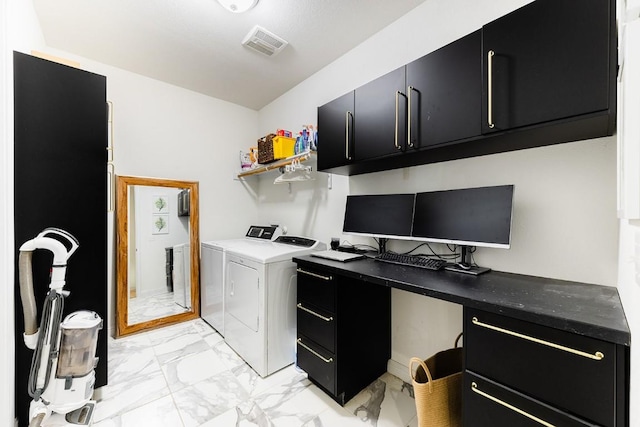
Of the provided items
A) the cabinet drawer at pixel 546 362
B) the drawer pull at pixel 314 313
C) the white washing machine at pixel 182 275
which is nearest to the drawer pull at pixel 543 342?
the cabinet drawer at pixel 546 362

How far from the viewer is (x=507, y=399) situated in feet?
3.38

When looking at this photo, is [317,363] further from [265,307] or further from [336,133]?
[336,133]

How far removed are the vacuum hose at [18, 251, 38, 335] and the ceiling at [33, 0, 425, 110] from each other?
188 centimetres

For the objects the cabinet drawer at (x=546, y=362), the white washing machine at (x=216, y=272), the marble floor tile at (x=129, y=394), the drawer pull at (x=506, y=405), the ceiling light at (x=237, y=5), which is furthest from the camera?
the white washing machine at (x=216, y=272)

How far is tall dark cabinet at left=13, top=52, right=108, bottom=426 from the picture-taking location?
153 centimetres

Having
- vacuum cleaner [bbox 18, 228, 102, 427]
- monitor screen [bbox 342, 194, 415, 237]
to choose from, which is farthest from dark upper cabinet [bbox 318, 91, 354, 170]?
vacuum cleaner [bbox 18, 228, 102, 427]

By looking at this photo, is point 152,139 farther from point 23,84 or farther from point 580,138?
point 580,138

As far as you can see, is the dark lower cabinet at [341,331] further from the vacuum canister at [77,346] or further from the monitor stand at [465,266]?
the vacuum canister at [77,346]

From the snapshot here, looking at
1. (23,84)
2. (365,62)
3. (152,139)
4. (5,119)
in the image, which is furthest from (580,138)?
(152,139)

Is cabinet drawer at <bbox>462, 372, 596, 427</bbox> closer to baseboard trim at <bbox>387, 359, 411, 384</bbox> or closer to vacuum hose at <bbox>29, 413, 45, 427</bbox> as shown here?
baseboard trim at <bbox>387, 359, 411, 384</bbox>

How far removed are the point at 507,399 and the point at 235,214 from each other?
332 cm

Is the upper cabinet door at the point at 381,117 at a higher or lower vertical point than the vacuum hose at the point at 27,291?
higher

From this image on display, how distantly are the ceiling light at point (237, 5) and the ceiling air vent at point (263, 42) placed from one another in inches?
8.5

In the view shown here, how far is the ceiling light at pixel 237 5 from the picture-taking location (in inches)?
73.6
